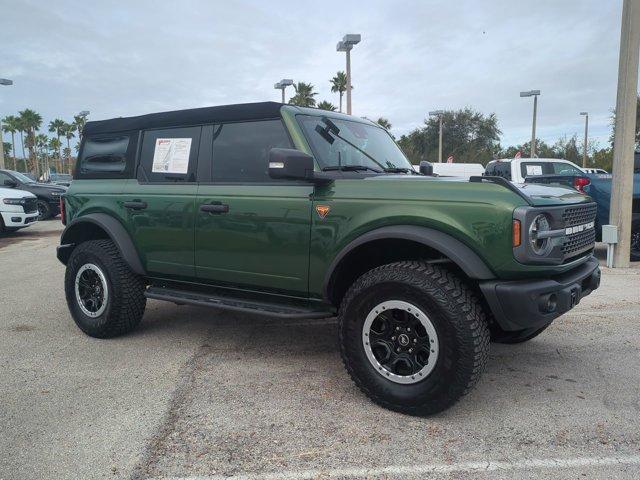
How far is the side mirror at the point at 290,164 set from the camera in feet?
10.9

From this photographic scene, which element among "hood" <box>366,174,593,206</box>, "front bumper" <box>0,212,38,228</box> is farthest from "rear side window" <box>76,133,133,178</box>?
"front bumper" <box>0,212,38,228</box>

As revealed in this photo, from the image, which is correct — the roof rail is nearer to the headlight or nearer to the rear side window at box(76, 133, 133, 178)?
the headlight

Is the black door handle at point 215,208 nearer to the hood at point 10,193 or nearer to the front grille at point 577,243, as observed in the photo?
the front grille at point 577,243

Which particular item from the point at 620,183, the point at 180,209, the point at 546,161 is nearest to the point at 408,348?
the point at 180,209

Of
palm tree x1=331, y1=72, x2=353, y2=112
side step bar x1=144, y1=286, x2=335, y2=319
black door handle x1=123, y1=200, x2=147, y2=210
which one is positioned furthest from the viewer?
palm tree x1=331, y1=72, x2=353, y2=112

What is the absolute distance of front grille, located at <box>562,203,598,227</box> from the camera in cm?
325

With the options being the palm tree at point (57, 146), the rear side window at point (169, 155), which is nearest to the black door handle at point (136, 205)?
the rear side window at point (169, 155)

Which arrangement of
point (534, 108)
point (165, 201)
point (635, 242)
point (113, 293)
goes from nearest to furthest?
point (165, 201) → point (113, 293) → point (635, 242) → point (534, 108)

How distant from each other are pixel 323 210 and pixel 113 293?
218 centimetres

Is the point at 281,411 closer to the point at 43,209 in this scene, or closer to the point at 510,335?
the point at 510,335

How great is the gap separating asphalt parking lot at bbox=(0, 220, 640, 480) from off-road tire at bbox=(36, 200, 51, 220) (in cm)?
1309

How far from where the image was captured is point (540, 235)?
296 cm

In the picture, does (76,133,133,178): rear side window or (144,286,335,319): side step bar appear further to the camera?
(76,133,133,178): rear side window

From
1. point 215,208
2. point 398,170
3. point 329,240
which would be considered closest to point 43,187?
point 215,208
